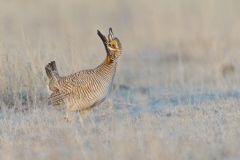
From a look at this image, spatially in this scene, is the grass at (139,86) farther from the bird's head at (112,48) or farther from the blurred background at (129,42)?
the bird's head at (112,48)

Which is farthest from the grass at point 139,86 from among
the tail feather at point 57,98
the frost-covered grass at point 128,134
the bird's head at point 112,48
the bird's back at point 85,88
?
the bird's head at point 112,48

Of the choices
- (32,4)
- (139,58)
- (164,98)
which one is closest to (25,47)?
(164,98)

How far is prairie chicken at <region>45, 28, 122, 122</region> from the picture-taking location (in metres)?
9.53

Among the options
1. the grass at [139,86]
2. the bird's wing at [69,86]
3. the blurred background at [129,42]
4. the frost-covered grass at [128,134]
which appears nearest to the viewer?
the frost-covered grass at [128,134]

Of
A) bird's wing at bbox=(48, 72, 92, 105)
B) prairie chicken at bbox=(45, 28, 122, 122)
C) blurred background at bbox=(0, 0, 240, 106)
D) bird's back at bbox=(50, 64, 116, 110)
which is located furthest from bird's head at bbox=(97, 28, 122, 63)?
blurred background at bbox=(0, 0, 240, 106)

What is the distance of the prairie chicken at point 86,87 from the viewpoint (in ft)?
31.3

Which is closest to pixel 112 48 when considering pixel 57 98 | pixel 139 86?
pixel 57 98

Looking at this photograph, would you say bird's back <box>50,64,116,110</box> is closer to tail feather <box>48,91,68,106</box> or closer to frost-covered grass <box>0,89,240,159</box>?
tail feather <box>48,91,68,106</box>

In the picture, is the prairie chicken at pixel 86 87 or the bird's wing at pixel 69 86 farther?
the bird's wing at pixel 69 86

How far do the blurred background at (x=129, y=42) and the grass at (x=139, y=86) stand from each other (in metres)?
0.02

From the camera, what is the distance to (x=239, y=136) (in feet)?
27.3

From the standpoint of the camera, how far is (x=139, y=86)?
13.7 meters

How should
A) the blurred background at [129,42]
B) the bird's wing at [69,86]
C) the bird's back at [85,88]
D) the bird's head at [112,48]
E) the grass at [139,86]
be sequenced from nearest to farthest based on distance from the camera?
the grass at [139,86] → the bird's back at [85,88] → the bird's wing at [69,86] → the bird's head at [112,48] → the blurred background at [129,42]

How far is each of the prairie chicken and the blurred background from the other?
1.32m
